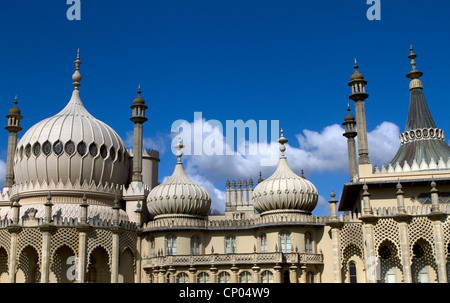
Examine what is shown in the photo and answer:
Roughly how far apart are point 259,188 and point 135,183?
34.4ft

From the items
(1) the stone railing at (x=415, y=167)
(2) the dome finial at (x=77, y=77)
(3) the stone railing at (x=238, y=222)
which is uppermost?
(2) the dome finial at (x=77, y=77)

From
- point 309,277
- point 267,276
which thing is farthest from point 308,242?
point 267,276

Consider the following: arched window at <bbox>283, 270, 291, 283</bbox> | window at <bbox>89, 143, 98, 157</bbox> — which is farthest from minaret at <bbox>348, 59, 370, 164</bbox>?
window at <bbox>89, 143, 98, 157</bbox>

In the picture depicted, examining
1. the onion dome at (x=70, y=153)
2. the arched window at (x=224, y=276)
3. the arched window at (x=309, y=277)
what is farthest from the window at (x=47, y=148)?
the arched window at (x=309, y=277)

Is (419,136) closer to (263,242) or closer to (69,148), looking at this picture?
(263,242)

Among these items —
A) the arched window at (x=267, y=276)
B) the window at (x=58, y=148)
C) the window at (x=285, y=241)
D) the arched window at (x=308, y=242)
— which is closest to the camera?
the arched window at (x=267, y=276)

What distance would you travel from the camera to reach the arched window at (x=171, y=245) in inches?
1527

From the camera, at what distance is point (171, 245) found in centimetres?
3894

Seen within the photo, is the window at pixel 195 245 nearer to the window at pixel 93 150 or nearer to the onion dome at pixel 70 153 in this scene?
the onion dome at pixel 70 153

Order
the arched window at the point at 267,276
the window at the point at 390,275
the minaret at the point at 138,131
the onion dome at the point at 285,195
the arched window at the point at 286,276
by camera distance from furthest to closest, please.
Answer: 1. the minaret at the point at 138,131
2. the onion dome at the point at 285,195
3. the arched window at the point at 286,276
4. the arched window at the point at 267,276
5. the window at the point at 390,275

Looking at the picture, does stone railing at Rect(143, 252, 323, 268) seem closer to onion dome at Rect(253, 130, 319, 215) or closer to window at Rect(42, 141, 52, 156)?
onion dome at Rect(253, 130, 319, 215)

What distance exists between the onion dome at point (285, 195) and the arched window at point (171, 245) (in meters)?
6.37

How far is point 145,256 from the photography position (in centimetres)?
3997
